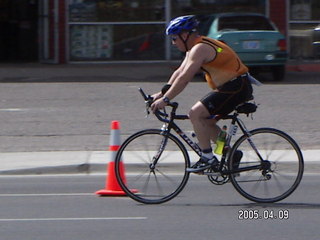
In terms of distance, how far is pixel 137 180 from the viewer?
8.61 meters

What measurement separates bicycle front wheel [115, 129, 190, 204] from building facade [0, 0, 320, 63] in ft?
47.7

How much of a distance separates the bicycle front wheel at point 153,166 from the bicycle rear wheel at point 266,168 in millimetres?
577

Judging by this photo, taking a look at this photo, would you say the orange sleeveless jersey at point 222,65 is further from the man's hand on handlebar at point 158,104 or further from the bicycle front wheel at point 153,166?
the bicycle front wheel at point 153,166

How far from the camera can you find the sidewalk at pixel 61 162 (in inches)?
421

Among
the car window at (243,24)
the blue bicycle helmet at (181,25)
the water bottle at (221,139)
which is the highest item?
the blue bicycle helmet at (181,25)

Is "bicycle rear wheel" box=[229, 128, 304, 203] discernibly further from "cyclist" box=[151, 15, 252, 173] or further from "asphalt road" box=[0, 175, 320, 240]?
"cyclist" box=[151, 15, 252, 173]

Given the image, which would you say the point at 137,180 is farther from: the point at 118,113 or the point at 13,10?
the point at 13,10

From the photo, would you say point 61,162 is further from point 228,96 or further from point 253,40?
point 253,40

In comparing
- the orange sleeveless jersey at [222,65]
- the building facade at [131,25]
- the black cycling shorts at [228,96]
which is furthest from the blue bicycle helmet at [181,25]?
the building facade at [131,25]

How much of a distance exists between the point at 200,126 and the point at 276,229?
1.39 m

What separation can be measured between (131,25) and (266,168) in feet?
49.0

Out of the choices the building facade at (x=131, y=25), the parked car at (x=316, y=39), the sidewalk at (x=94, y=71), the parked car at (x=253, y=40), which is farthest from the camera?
the building facade at (x=131, y=25)

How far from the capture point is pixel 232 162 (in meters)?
8.30

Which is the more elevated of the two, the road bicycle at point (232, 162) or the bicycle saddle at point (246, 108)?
the bicycle saddle at point (246, 108)
